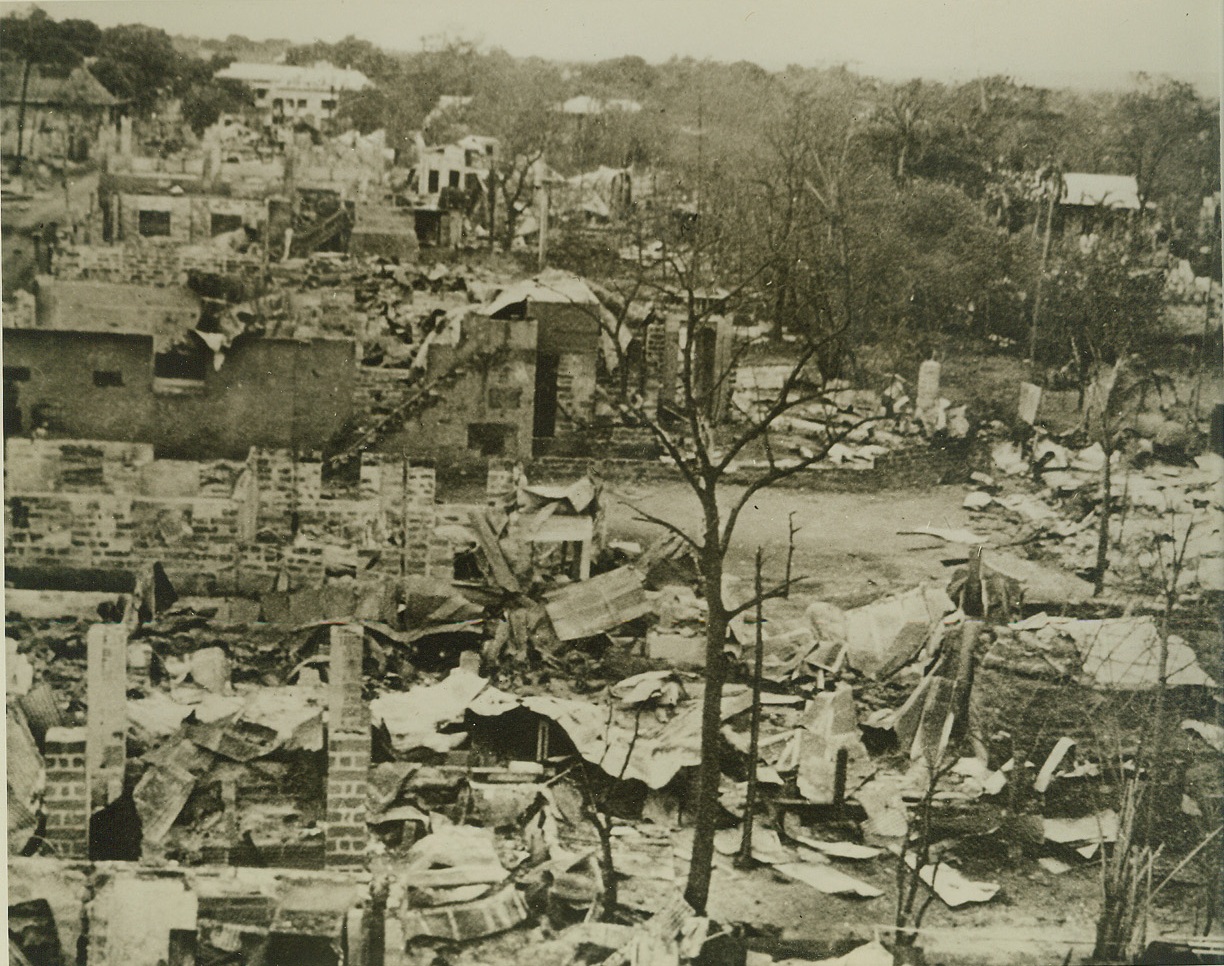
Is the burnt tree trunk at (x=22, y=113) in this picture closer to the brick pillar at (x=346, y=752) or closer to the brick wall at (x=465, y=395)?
the brick wall at (x=465, y=395)

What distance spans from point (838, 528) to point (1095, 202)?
149 cm

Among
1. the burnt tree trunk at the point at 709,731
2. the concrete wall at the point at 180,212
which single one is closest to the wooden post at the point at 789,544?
the burnt tree trunk at the point at 709,731

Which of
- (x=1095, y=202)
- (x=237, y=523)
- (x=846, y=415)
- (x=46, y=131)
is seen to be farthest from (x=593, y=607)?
(x=46, y=131)

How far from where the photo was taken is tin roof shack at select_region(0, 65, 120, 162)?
400cm

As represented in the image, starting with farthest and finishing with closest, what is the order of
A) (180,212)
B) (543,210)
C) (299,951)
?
(543,210), (180,212), (299,951)

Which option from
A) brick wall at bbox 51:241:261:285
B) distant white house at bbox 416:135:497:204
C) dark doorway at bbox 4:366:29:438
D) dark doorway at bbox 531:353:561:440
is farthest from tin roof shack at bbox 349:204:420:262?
dark doorway at bbox 4:366:29:438

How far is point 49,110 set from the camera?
401 cm

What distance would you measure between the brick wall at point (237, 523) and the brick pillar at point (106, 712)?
260mm

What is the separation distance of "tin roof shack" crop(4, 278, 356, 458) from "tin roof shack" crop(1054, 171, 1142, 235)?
2.60 meters

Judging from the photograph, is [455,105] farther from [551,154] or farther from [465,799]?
[465,799]

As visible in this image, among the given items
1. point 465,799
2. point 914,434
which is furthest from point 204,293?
point 914,434

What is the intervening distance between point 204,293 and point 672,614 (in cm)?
198

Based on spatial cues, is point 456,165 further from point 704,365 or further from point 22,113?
point 22,113

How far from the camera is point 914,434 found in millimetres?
4266
